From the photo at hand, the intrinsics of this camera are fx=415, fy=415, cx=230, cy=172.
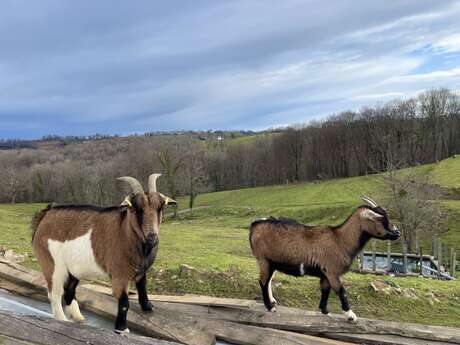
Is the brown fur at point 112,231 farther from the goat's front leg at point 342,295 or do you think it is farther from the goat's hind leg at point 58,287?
the goat's front leg at point 342,295

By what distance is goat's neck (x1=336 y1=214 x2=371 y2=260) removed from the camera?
6.50m

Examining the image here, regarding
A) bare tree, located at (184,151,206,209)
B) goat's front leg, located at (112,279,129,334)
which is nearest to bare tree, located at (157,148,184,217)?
bare tree, located at (184,151,206,209)

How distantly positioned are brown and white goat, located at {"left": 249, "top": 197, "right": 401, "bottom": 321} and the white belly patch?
2674 mm

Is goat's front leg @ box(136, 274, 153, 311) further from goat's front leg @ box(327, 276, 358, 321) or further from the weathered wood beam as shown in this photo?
goat's front leg @ box(327, 276, 358, 321)

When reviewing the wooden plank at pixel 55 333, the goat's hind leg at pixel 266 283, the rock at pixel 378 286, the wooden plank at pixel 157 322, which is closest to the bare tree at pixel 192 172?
the rock at pixel 378 286

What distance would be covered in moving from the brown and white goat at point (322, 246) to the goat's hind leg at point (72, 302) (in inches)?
111

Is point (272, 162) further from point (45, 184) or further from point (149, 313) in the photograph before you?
point (149, 313)

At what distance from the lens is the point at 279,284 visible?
28.3 feet

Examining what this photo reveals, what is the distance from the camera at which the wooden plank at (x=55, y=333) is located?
4312 millimetres

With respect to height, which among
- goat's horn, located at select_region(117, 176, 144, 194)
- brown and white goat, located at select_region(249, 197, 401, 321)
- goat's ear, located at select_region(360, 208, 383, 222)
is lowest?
brown and white goat, located at select_region(249, 197, 401, 321)

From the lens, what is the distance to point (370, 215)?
640cm

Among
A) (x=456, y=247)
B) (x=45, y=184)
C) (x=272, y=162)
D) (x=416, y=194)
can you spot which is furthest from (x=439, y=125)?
(x=45, y=184)

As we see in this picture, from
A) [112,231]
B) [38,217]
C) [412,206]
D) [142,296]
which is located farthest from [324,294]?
[412,206]

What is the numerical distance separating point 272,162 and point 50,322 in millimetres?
82874
